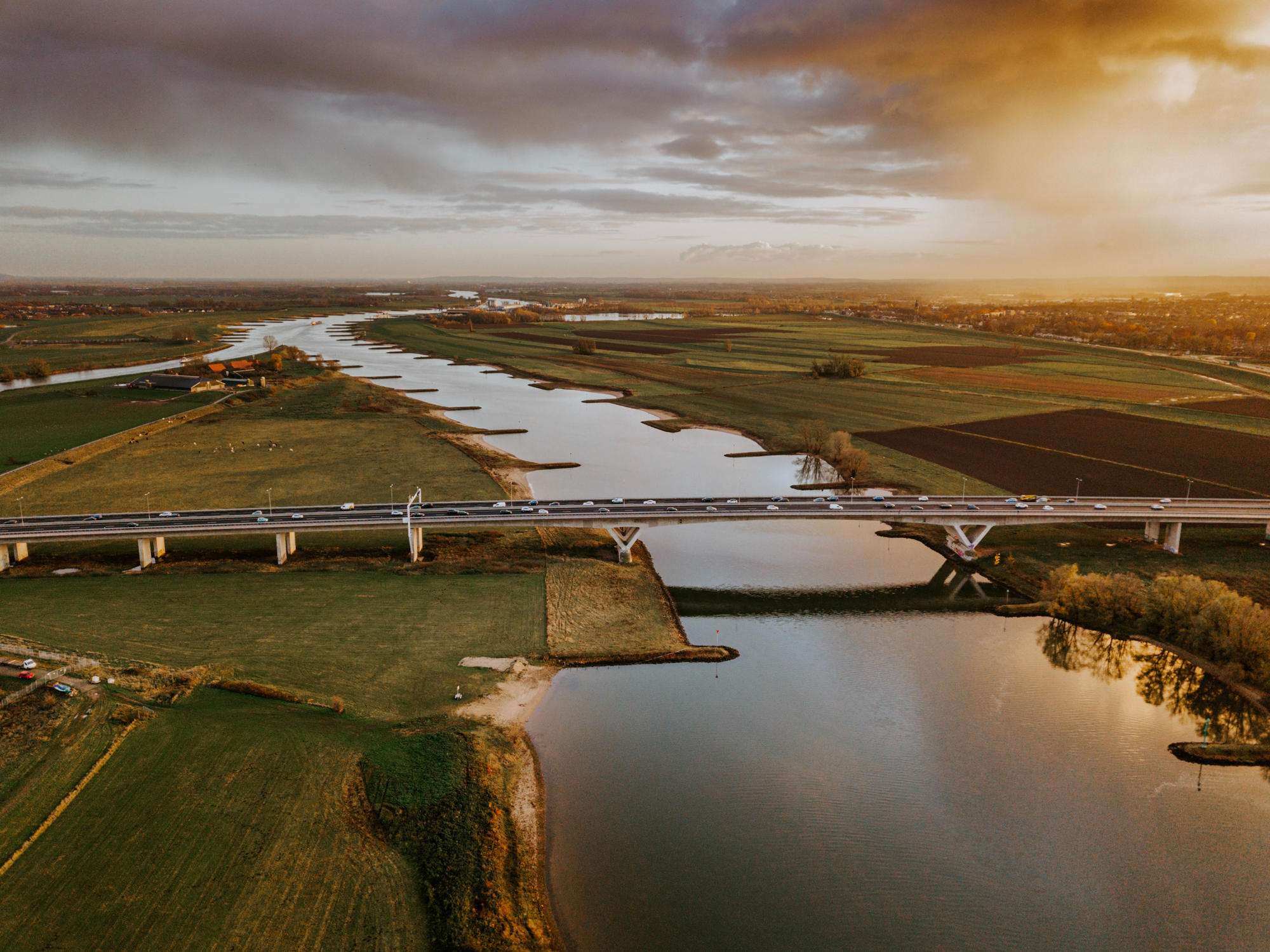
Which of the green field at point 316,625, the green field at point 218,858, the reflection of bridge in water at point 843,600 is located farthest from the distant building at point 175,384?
the green field at point 218,858

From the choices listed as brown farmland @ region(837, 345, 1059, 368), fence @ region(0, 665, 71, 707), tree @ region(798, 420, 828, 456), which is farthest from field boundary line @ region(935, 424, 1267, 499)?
fence @ region(0, 665, 71, 707)

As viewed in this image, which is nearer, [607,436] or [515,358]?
[607,436]

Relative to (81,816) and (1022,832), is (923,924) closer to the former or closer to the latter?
(1022,832)

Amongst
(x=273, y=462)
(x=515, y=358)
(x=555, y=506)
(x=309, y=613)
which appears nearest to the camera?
(x=309, y=613)

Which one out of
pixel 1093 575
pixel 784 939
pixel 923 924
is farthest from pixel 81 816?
pixel 1093 575

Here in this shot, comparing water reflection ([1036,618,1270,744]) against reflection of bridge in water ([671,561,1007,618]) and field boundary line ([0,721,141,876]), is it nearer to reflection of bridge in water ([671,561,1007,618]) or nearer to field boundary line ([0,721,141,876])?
reflection of bridge in water ([671,561,1007,618])

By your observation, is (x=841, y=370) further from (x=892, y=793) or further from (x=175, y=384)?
(x=175, y=384)
